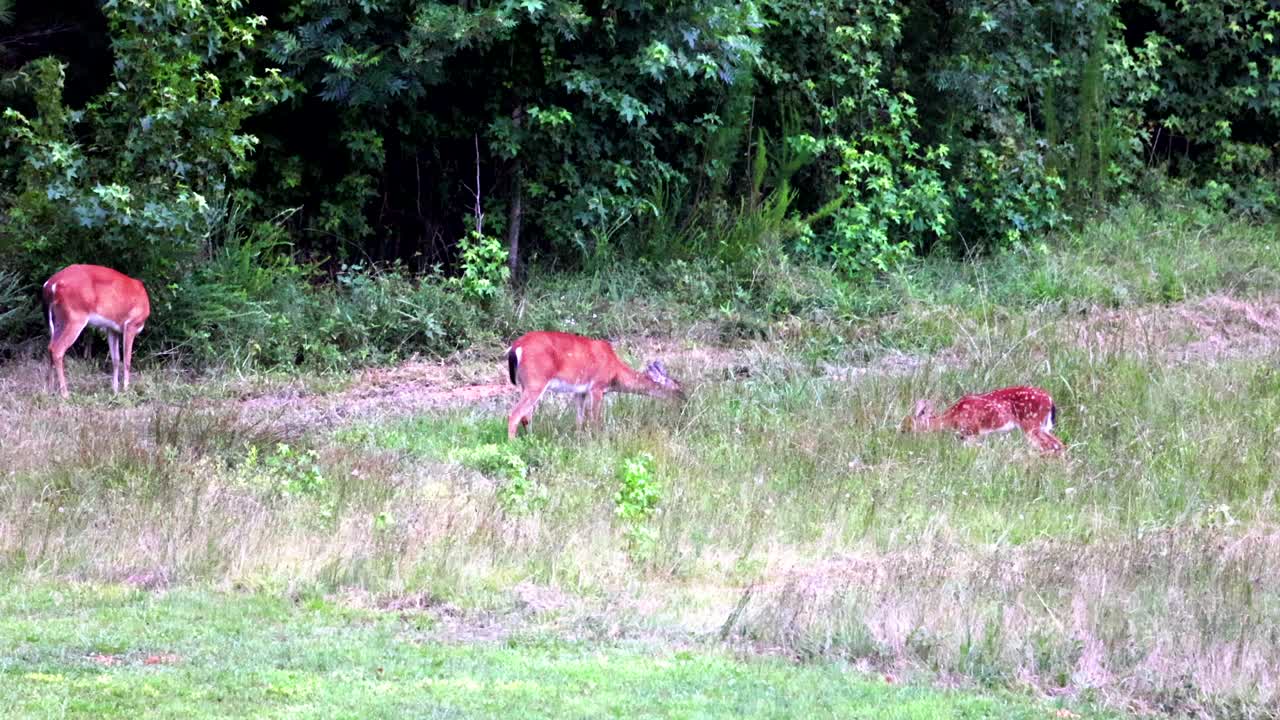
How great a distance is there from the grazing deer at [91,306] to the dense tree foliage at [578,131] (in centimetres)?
68

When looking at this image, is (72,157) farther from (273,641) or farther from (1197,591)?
(1197,591)

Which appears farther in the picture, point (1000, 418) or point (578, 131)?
point (578, 131)

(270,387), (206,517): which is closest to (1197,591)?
(206,517)

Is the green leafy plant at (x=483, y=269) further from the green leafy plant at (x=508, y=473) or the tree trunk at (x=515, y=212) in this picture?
the green leafy plant at (x=508, y=473)

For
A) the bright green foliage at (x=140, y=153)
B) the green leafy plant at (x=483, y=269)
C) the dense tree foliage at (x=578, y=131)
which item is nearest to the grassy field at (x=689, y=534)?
the green leafy plant at (x=483, y=269)

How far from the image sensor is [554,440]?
12148 mm

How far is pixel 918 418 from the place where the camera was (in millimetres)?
12266

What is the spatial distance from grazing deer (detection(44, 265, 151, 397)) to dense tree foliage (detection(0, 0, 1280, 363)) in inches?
26.6

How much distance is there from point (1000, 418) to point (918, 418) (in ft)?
2.08

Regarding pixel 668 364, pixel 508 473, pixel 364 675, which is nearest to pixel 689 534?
pixel 508 473

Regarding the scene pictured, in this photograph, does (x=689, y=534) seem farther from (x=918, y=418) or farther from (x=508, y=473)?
(x=918, y=418)

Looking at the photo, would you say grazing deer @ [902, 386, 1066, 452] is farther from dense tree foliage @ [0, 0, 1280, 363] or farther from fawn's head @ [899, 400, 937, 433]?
dense tree foliage @ [0, 0, 1280, 363]

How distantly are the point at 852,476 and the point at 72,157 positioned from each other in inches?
345

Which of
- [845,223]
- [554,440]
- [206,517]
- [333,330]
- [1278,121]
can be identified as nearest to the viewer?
[206,517]
